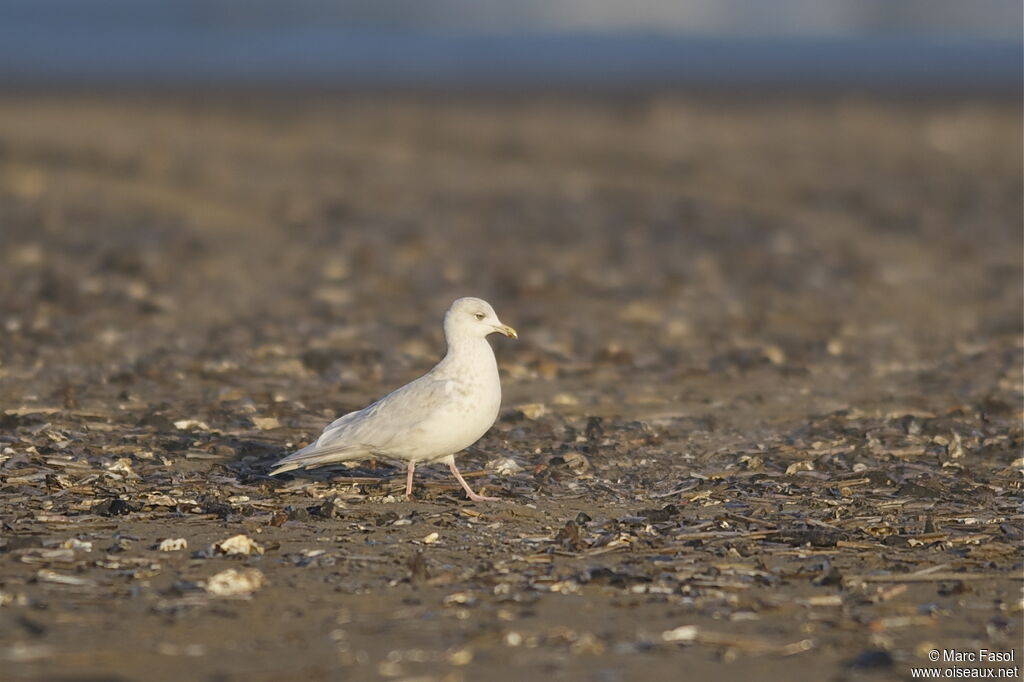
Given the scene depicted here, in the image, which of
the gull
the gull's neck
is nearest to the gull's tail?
the gull

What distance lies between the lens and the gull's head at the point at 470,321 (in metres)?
9.75

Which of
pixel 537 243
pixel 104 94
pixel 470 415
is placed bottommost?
pixel 470 415

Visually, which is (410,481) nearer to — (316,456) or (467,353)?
(316,456)

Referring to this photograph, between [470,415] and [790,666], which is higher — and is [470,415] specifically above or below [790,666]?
above

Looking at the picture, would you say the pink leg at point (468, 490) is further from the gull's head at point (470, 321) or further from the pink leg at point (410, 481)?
the gull's head at point (470, 321)

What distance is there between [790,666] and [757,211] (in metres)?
19.0

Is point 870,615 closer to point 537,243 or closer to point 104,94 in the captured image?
point 537,243

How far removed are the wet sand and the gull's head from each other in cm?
100

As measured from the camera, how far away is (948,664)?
6.58 m

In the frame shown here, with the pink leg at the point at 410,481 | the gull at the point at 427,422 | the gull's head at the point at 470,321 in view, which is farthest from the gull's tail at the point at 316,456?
the gull's head at the point at 470,321

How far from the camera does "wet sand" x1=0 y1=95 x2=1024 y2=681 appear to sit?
6.89 meters

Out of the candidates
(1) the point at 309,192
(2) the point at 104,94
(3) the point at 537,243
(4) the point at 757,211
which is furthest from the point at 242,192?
(2) the point at 104,94

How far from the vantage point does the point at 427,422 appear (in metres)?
9.17

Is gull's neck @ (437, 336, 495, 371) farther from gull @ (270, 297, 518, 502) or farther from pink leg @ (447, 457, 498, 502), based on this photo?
pink leg @ (447, 457, 498, 502)
